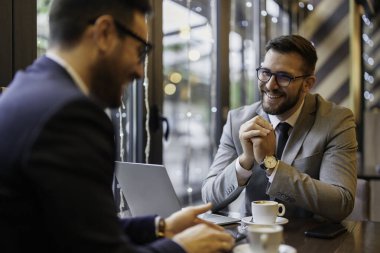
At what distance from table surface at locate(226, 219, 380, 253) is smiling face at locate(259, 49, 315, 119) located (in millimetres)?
535

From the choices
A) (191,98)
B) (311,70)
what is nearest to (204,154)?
(191,98)

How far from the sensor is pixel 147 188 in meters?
1.38

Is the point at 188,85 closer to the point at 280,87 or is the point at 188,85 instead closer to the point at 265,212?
the point at 280,87

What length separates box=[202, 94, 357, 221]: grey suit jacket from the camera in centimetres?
167

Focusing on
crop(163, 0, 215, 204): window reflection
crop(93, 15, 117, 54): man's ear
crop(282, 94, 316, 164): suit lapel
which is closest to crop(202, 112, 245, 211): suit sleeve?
crop(282, 94, 316, 164): suit lapel

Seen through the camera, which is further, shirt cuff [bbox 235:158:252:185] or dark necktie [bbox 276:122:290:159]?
dark necktie [bbox 276:122:290:159]

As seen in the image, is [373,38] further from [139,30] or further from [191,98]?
[139,30]

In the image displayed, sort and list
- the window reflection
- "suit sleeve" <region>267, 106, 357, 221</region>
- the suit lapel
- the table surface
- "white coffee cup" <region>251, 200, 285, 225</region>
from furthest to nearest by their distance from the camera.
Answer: the window reflection < the suit lapel < "suit sleeve" <region>267, 106, 357, 221</region> < "white coffee cup" <region>251, 200, 285, 225</region> < the table surface

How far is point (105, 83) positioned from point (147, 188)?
0.52 m

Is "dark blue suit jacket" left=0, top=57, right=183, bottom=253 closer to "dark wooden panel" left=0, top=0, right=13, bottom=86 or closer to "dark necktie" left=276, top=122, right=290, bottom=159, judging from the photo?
"dark wooden panel" left=0, top=0, right=13, bottom=86

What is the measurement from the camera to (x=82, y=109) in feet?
2.56

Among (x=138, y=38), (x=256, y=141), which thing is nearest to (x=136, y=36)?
(x=138, y=38)

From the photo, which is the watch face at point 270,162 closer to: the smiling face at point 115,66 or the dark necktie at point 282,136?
the dark necktie at point 282,136

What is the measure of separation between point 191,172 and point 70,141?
11.5 feet
